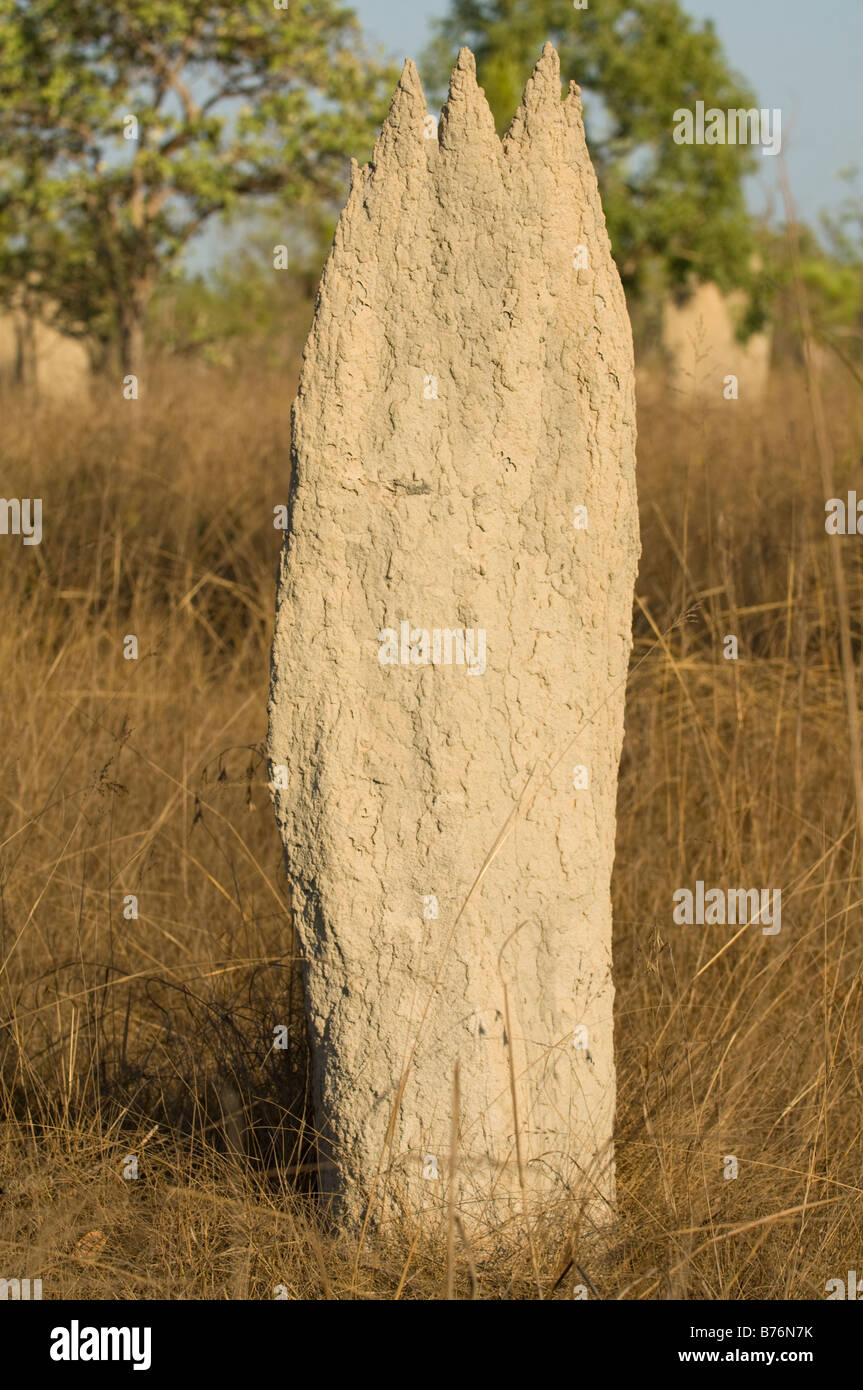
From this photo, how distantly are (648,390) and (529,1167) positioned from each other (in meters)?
5.00

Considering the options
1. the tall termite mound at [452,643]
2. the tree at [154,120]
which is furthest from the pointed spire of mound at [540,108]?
the tree at [154,120]

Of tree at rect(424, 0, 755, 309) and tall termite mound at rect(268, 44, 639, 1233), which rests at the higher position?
tree at rect(424, 0, 755, 309)

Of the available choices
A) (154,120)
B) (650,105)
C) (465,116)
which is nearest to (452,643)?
(465,116)

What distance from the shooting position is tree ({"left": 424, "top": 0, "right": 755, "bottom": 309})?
12961 millimetres

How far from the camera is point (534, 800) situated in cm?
164

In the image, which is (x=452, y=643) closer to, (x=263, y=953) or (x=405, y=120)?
(x=405, y=120)

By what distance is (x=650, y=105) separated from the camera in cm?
1317

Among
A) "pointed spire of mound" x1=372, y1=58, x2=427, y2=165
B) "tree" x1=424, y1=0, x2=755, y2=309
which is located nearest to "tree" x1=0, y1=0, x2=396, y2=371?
"tree" x1=424, y1=0, x2=755, y2=309

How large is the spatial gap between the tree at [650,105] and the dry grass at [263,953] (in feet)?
32.7

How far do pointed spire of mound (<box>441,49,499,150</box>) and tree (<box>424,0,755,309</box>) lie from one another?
11885 mm

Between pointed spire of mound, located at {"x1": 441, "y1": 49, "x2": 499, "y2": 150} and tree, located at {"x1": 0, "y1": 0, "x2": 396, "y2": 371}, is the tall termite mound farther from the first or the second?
tree, located at {"x1": 0, "y1": 0, "x2": 396, "y2": 371}

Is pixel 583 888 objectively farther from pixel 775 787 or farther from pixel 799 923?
pixel 775 787

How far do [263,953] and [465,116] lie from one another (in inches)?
58.0

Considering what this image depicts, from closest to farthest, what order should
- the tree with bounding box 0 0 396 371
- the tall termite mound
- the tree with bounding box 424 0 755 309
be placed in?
the tall termite mound
the tree with bounding box 0 0 396 371
the tree with bounding box 424 0 755 309
